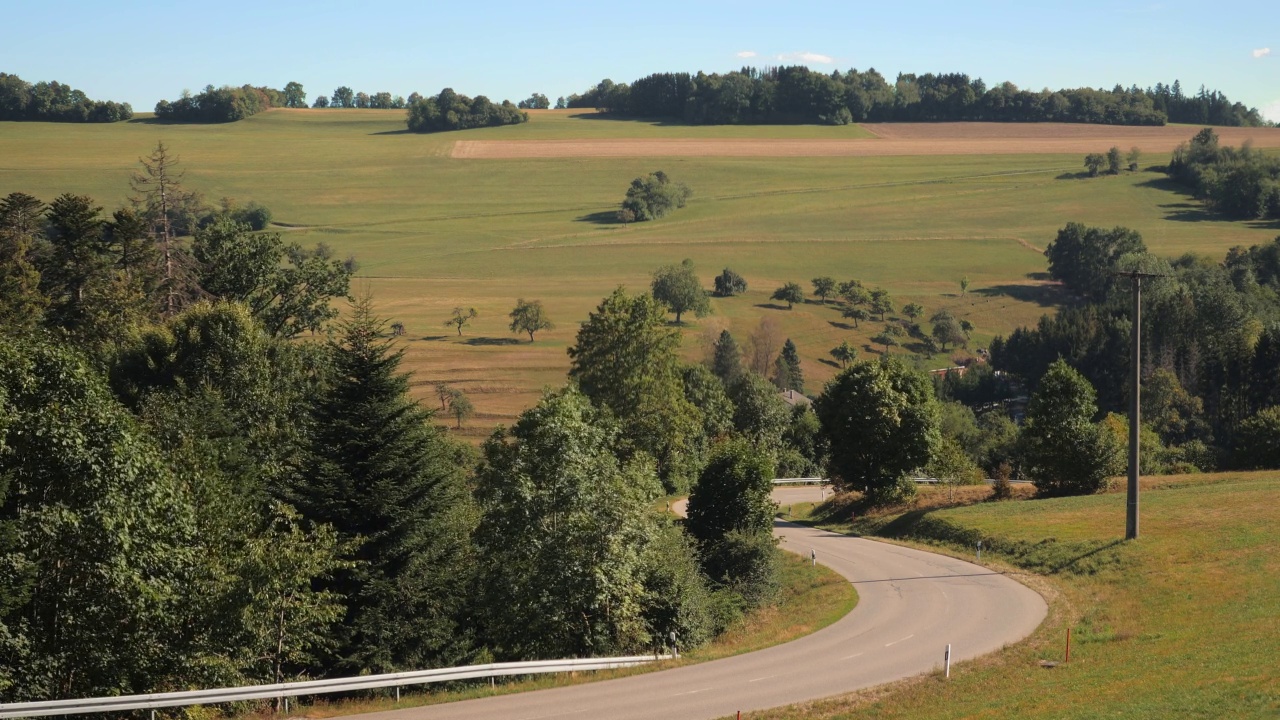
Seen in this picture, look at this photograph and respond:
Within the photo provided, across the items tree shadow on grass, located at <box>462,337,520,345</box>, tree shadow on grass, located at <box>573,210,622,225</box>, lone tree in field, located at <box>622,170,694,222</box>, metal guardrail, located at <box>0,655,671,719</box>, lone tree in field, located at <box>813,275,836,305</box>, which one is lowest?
tree shadow on grass, located at <box>462,337,520,345</box>

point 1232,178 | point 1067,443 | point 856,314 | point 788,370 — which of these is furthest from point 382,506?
point 1232,178

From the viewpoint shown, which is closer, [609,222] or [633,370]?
[633,370]

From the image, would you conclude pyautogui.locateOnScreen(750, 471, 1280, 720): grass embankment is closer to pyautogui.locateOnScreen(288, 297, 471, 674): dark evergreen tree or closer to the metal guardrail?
the metal guardrail

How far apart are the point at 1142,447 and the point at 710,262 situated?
83868 millimetres

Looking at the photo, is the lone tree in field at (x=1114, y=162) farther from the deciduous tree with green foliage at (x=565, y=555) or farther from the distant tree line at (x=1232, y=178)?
the deciduous tree with green foliage at (x=565, y=555)

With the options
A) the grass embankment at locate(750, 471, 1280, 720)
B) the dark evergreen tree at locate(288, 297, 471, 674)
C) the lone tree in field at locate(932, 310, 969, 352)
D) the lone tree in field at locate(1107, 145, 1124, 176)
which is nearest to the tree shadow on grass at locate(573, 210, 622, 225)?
the lone tree in field at locate(932, 310, 969, 352)

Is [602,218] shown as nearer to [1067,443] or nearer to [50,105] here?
[50,105]

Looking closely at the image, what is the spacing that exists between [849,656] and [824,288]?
114 m

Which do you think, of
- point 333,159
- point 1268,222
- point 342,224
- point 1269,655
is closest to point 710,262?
point 342,224

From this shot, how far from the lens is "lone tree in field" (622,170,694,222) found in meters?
173

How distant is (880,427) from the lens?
202ft

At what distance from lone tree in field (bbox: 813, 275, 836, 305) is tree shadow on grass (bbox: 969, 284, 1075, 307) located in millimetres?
17331

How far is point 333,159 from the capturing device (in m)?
191

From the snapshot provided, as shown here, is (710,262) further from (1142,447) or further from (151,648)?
(151,648)
